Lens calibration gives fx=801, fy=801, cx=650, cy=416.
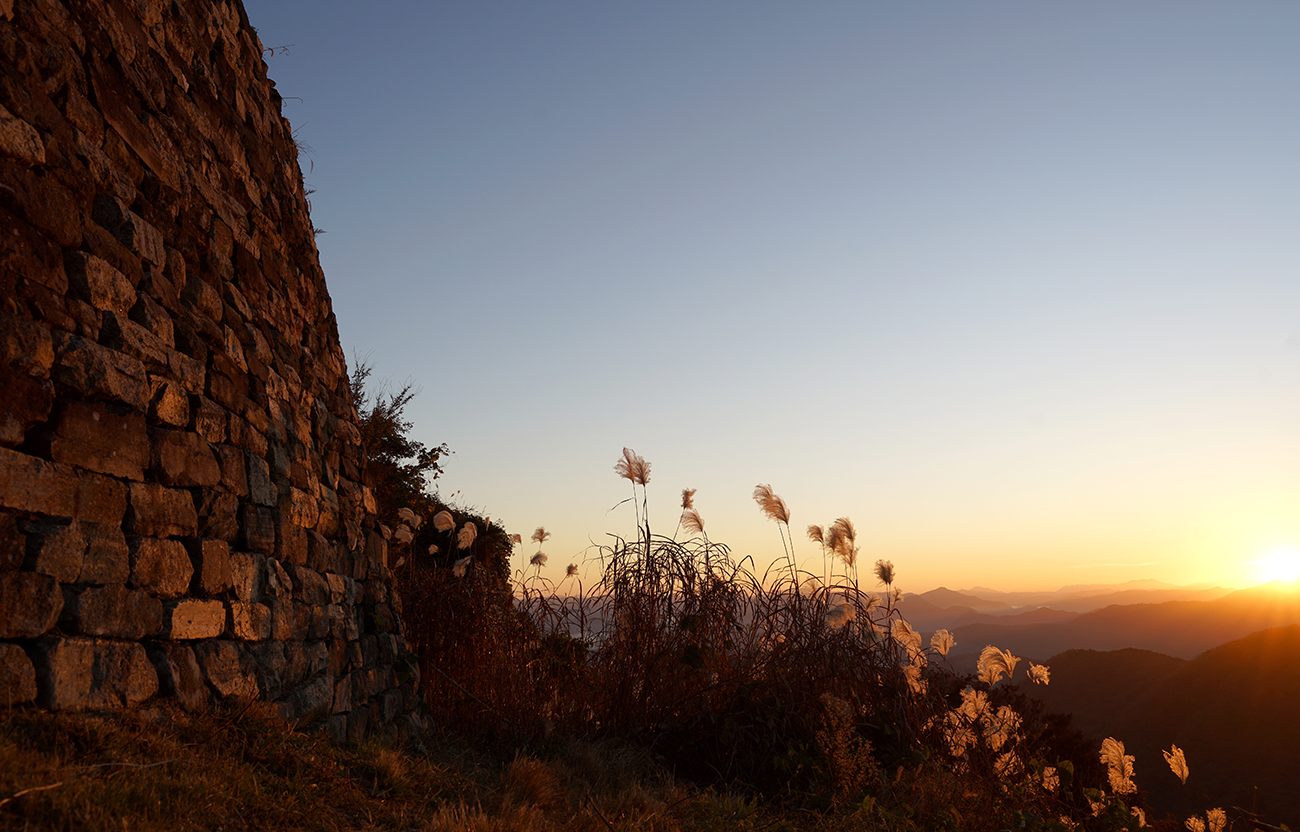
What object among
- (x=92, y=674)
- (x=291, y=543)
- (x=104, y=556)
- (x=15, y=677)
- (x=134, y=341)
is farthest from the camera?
(x=291, y=543)

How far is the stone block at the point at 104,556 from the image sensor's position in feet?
8.18

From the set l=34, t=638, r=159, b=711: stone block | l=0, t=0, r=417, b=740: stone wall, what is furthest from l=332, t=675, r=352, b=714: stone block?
l=34, t=638, r=159, b=711: stone block

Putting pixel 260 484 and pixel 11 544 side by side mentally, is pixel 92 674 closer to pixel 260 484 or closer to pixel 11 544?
pixel 11 544

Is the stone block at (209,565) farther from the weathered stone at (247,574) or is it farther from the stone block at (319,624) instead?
the stone block at (319,624)

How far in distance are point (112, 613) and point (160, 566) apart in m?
0.29

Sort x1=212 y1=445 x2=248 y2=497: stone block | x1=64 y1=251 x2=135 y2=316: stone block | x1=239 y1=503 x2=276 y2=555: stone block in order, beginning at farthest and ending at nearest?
1. x1=239 y1=503 x2=276 y2=555: stone block
2. x1=212 y1=445 x2=248 y2=497: stone block
3. x1=64 y1=251 x2=135 y2=316: stone block

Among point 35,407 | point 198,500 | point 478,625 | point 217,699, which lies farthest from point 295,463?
point 478,625

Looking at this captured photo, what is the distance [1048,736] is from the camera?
27.1 feet

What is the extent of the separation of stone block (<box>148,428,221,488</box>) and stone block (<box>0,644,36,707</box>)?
0.84 metres

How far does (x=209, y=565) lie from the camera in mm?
3123

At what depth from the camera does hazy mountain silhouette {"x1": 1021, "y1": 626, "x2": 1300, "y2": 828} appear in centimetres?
1316

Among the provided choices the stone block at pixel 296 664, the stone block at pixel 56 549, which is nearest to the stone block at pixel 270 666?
the stone block at pixel 296 664

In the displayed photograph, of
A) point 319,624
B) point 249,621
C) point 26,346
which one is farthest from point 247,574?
point 26,346

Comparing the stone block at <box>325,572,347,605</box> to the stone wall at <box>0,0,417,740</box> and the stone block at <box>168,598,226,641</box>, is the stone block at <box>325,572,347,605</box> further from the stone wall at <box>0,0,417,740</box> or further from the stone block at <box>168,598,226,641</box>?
the stone block at <box>168,598,226,641</box>
